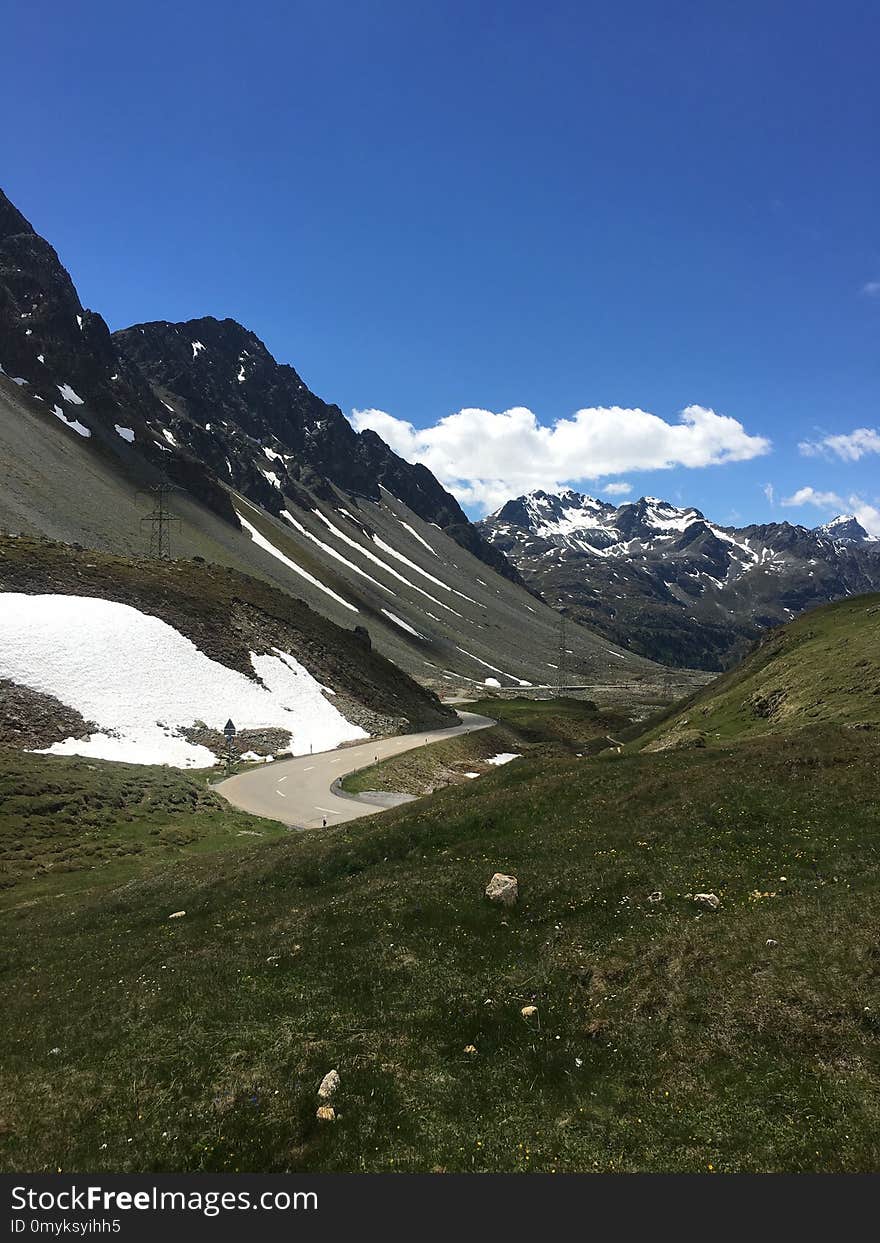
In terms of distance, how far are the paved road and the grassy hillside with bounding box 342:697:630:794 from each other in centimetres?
298

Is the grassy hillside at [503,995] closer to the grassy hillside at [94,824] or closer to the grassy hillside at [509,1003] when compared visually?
the grassy hillside at [509,1003]

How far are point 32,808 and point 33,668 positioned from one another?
2667 centimetres

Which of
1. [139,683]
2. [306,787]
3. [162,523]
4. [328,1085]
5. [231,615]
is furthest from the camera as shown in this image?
[162,523]

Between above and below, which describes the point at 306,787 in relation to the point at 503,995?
below

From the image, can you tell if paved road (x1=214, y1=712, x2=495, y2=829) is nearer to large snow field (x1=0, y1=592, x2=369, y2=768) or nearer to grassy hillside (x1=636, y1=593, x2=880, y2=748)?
large snow field (x1=0, y1=592, x2=369, y2=768)

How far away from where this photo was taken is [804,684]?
47.3m

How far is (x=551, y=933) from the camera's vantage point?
18.7 m

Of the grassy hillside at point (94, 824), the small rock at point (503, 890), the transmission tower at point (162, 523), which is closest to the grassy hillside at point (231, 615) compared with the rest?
the grassy hillside at point (94, 824)

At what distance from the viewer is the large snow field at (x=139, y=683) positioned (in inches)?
2566

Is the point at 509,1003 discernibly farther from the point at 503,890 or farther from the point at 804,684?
the point at 804,684

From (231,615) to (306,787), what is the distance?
41163mm

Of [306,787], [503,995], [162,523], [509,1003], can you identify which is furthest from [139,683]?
[162,523]

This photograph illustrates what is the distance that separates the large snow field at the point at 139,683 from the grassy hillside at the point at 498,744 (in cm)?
1414

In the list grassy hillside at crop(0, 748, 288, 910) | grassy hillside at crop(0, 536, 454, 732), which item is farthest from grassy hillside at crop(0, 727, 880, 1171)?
grassy hillside at crop(0, 536, 454, 732)
